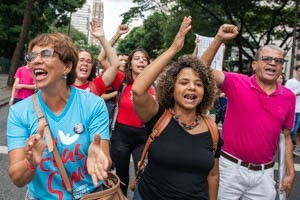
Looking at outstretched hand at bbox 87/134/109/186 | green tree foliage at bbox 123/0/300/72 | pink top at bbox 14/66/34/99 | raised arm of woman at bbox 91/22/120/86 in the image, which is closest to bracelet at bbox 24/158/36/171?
outstretched hand at bbox 87/134/109/186

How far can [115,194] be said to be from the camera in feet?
7.07

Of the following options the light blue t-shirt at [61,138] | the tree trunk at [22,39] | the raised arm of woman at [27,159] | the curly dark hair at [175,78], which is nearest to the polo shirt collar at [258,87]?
the curly dark hair at [175,78]

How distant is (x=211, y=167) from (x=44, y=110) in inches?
42.4

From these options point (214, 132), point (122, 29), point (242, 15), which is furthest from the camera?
point (242, 15)

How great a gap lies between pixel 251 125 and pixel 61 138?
1.69 m

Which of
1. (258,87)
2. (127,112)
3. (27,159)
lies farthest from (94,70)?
(27,159)

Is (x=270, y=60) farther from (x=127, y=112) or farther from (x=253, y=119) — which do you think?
(x=127, y=112)

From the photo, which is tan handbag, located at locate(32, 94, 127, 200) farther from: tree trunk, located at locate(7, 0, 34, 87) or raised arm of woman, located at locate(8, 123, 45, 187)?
tree trunk, located at locate(7, 0, 34, 87)

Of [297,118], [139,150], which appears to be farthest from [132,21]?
[139,150]

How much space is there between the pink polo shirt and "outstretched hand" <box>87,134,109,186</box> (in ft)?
5.48

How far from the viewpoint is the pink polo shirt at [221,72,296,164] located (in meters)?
3.30

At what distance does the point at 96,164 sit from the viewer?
1931mm

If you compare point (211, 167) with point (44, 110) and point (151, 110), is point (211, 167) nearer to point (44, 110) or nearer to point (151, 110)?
point (151, 110)

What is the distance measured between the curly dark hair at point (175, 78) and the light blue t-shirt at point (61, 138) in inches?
25.5
